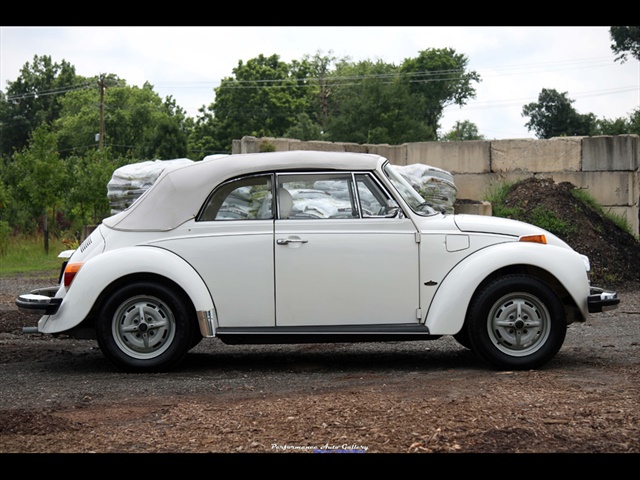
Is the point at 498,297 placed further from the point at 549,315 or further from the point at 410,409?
the point at 410,409

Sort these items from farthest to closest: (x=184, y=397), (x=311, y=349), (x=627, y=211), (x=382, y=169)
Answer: (x=627, y=211) → (x=311, y=349) → (x=382, y=169) → (x=184, y=397)

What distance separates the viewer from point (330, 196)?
862cm

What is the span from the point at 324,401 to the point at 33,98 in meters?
102

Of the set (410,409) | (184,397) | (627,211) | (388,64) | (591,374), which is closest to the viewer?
(410,409)

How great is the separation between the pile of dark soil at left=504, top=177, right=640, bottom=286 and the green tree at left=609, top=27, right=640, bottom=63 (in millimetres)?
47034

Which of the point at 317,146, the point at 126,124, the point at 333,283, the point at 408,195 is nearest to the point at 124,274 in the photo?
the point at 333,283

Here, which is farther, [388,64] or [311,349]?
[388,64]

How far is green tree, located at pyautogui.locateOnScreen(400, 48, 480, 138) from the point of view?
9669 centimetres

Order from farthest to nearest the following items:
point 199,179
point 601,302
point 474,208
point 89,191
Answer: point 89,191, point 474,208, point 199,179, point 601,302

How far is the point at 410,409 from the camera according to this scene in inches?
256

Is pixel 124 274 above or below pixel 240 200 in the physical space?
below

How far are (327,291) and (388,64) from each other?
328ft

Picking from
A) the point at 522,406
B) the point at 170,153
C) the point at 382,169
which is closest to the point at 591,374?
the point at 522,406

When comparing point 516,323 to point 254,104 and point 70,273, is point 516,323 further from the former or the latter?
point 254,104
